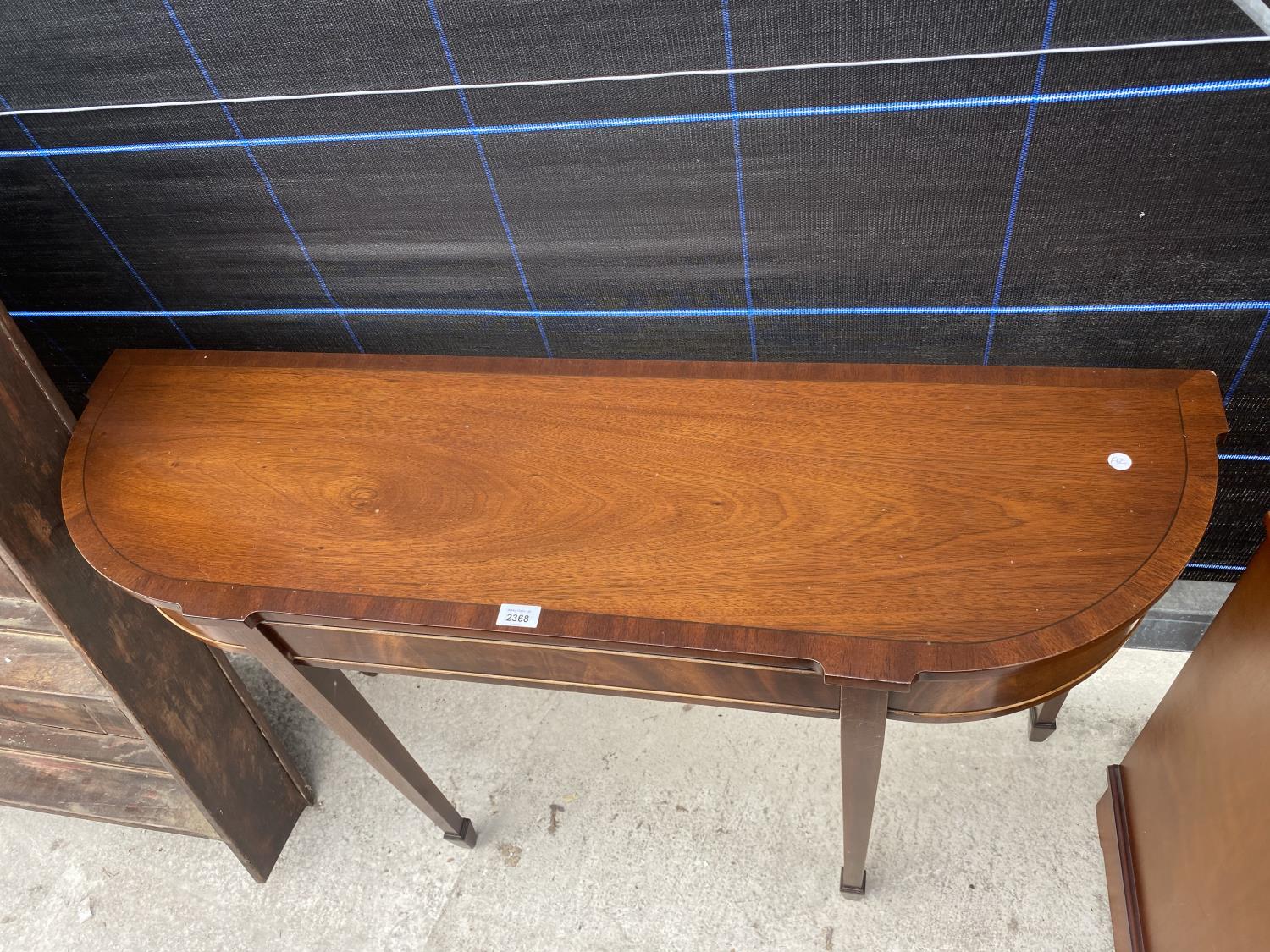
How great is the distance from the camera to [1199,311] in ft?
4.36

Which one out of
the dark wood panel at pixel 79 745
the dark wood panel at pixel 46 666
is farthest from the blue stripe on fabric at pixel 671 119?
the dark wood panel at pixel 79 745

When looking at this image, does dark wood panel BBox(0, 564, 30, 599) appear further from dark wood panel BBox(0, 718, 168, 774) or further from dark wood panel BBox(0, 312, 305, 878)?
dark wood panel BBox(0, 718, 168, 774)

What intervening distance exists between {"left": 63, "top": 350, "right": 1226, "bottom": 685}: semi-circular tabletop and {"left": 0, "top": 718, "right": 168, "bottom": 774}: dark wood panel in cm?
60

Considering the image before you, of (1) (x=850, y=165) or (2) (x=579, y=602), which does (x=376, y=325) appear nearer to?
(2) (x=579, y=602)

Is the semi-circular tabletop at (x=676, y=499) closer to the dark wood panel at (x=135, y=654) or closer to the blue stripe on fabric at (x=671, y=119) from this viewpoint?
the dark wood panel at (x=135, y=654)

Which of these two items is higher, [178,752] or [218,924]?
[178,752]

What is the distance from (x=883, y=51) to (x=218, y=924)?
6.10ft

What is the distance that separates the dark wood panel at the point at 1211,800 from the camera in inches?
48.0

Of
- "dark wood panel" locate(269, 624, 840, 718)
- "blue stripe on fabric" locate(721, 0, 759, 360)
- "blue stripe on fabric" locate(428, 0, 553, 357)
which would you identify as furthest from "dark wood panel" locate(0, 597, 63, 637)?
"blue stripe on fabric" locate(721, 0, 759, 360)

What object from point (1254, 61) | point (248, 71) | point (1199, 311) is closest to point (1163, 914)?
point (1199, 311)

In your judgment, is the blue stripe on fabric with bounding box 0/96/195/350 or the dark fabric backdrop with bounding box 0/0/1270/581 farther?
the blue stripe on fabric with bounding box 0/96/195/350

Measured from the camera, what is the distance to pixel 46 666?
5.46 feet

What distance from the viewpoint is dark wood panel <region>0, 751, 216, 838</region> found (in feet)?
6.07

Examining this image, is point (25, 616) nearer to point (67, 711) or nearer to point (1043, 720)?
point (67, 711)
